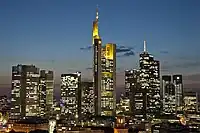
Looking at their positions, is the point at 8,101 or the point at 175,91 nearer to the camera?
the point at 8,101

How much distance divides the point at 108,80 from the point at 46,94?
2909cm

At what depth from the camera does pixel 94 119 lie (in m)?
81.6

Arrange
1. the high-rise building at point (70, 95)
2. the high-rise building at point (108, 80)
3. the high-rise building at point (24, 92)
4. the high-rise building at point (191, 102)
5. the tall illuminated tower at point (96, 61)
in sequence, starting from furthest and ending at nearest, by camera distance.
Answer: the high-rise building at point (191, 102) → the high-rise building at point (70, 95) → the high-rise building at point (24, 92) → the high-rise building at point (108, 80) → the tall illuminated tower at point (96, 61)

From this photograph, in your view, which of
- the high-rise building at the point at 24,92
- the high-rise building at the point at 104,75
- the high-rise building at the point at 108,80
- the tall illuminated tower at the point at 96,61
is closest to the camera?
the tall illuminated tower at the point at 96,61

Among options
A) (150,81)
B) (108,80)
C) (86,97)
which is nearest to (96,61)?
(108,80)

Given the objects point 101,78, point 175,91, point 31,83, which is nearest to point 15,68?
point 31,83

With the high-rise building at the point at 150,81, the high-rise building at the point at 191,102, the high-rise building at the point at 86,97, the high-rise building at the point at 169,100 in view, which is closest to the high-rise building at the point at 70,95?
the high-rise building at the point at 86,97

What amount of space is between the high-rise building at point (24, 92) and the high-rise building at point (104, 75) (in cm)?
2287

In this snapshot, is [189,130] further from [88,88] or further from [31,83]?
[31,83]

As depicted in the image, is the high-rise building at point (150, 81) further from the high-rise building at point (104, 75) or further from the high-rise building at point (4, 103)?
the high-rise building at point (4, 103)

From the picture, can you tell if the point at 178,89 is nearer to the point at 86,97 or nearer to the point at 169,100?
the point at 169,100

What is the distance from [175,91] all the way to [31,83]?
54.3 meters

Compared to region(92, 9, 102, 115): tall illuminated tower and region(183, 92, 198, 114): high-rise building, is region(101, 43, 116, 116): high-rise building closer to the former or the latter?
region(92, 9, 102, 115): tall illuminated tower

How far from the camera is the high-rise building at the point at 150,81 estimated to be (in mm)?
117688
